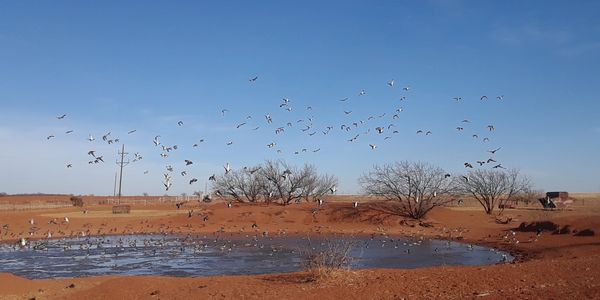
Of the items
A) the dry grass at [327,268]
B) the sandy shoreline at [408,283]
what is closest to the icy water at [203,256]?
the sandy shoreline at [408,283]

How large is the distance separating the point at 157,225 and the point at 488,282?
132ft

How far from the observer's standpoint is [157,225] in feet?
167

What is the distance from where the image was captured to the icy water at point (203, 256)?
24.5 m

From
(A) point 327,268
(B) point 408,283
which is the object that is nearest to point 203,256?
(A) point 327,268

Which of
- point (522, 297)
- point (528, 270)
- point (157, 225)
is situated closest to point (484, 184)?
point (157, 225)

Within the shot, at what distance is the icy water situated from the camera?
80.5ft

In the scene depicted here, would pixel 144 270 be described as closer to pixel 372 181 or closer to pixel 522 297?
pixel 522 297

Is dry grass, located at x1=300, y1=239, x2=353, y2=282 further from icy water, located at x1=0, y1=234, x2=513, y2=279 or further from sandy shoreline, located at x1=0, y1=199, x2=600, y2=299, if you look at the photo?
icy water, located at x1=0, y1=234, x2=513, y2=279

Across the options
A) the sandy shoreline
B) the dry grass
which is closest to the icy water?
the sandy shoreline

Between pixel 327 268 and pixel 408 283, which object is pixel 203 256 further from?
pixel 408 283

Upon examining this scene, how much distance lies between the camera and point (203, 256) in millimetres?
29516

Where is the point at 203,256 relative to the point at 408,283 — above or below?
below

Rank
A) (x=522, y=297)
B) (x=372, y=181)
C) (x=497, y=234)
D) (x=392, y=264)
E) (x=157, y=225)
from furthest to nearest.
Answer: (x=372, y=181), (x=157, y=225), (x=497, y=234), (x=392, y=264), (x=522, y=297)

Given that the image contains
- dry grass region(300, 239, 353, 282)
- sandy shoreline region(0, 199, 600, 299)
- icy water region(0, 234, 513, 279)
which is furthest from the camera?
icy water region(0, 234, 513, 279)
